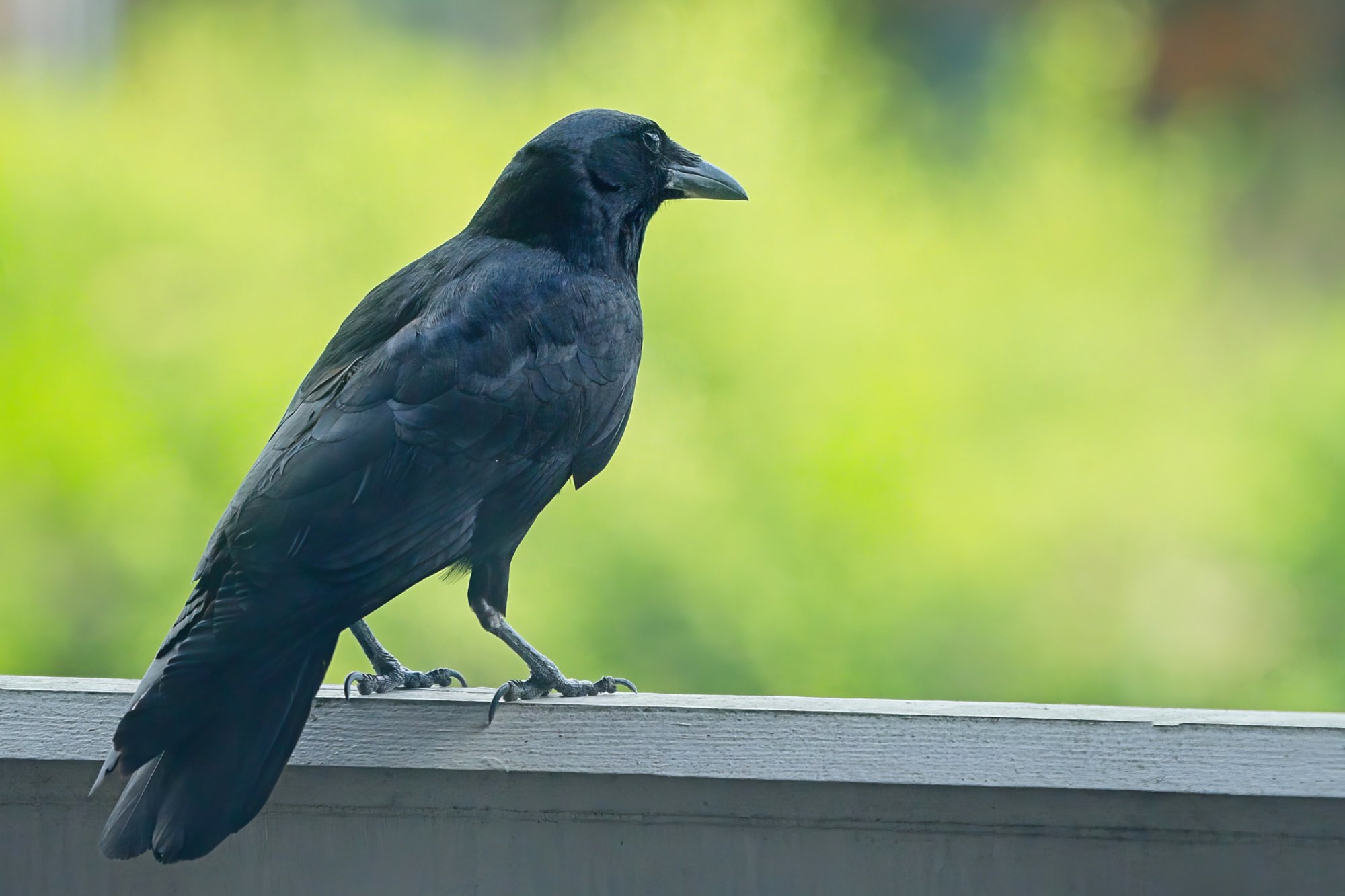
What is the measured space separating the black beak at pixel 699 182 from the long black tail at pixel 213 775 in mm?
949

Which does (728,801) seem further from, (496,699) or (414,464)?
(414,464)

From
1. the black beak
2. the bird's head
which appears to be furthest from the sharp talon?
the black beak

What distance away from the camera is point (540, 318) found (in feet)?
5.24

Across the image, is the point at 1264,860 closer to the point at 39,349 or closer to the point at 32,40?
the point at 39,349

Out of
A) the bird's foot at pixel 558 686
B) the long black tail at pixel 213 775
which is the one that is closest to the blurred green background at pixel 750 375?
the bird's foot at pixel 558 686

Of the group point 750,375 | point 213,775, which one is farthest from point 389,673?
point 750,375

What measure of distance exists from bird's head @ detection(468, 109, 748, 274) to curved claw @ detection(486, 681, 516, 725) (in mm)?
573

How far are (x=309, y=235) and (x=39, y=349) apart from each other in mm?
752

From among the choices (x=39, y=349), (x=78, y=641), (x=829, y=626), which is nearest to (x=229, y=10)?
(x=39, y=349)

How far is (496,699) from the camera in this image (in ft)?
4.49

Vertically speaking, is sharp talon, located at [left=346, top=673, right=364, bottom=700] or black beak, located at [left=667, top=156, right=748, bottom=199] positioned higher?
black beak, located at [left=667, top=156, right=748, bottom=199]

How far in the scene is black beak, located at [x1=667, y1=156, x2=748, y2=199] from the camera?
191 centimetres

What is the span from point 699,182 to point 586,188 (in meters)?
0.21

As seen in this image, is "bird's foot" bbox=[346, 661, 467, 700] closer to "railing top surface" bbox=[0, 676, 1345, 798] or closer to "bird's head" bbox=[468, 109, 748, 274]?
"railing top surface" bbox=[0, 676, 1345, 798]
